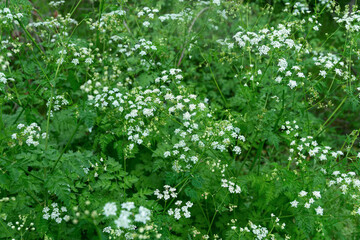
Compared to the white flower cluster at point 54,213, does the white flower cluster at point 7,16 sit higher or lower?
higher

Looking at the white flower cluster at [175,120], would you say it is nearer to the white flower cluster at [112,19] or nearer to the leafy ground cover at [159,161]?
the leafy ground cover at [159,161]

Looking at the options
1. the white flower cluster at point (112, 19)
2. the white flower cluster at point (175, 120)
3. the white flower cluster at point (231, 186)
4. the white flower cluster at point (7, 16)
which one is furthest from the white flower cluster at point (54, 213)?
the white flower cluster at point (112, 19)

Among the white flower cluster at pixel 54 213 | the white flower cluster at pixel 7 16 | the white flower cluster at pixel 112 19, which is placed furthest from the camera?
the white flower cluster at pixel 112 19

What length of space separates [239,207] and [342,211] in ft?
5.73

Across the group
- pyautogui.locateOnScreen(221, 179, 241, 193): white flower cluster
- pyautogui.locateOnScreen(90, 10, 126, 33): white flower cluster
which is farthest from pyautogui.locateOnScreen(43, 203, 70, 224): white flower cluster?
pyautogui.locateOnScreen(90, 10, 126, 33): white flower cluster

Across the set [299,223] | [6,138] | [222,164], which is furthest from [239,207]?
[6,138]

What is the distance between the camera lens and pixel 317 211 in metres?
3.42

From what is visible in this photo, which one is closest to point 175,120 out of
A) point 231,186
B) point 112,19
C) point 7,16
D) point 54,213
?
point 231,186

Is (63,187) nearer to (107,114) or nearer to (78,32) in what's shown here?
(107,114)

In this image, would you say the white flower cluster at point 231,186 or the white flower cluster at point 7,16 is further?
the white flower cluster at point 7,16

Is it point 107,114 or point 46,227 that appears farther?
point 107,114

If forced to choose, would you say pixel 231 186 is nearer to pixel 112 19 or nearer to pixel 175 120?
pixel 175 120

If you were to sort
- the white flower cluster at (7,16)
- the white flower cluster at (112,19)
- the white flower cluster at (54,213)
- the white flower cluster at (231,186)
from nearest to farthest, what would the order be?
the white flower cluster at (54,213)
the white flower cluster at (231,186)
the white flower cluster at (7,16)
the white flower cluster at (112,19)

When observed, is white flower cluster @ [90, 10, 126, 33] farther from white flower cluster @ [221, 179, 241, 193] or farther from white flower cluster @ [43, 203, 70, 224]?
white flower cluster @ [221, 179, 241, 193]
